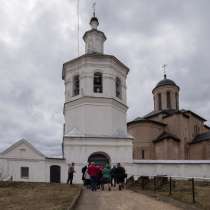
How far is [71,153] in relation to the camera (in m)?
26.4

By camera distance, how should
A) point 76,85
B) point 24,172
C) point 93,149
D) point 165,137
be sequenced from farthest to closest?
point 165,137 → point 76,85 → point 93,149 → point 24,172

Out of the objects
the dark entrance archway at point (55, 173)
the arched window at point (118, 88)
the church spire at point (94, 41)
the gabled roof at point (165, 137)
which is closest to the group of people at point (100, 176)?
the dark entrance archway at point (55, 173)

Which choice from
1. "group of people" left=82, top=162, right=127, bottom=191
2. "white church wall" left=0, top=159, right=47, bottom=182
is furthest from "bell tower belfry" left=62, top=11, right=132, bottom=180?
"group of people" left=82, top=162, right=127, bottom=191

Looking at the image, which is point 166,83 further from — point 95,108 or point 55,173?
point 55,173

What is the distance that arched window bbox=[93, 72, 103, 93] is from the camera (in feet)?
93.0

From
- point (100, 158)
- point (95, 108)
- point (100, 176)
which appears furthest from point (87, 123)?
point (100, 176)

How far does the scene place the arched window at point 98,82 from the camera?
28.3 meters

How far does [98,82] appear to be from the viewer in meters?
28.5

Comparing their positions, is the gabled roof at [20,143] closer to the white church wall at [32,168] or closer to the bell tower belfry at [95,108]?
the white church wall at [32,168]

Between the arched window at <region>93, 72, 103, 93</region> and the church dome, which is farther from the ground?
the church dome

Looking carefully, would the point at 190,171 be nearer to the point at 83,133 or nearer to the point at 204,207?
the point at 83,133

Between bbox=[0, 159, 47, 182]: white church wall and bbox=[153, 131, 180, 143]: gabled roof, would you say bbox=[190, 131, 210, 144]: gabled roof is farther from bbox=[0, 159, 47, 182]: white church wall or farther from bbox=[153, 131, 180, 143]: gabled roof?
bbox=[0, 159, 47, 182]: white church wall

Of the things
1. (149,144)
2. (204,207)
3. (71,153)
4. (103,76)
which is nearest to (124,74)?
(103,76)

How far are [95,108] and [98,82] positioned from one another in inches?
87.8
